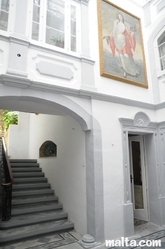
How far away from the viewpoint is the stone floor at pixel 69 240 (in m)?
3.84

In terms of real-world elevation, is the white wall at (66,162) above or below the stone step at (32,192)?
above

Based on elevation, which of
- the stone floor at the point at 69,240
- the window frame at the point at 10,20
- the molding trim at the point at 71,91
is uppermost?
the window frame at the point at 10,20

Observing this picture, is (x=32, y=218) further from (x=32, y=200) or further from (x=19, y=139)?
(x=19, y=139)

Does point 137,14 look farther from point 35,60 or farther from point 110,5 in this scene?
point 35,60

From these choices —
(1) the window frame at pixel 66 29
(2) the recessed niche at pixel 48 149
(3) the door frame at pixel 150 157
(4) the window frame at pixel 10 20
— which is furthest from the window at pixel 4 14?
(2) the recessed niche at pixel 48 149

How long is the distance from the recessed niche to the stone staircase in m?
0.67

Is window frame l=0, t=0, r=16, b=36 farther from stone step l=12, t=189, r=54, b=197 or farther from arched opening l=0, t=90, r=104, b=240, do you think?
stone step l=12, t=189, r=54, b=197

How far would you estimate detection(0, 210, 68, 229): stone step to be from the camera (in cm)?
443

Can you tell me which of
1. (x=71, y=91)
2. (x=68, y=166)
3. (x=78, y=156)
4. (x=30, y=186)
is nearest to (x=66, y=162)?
(x=68, y=166)

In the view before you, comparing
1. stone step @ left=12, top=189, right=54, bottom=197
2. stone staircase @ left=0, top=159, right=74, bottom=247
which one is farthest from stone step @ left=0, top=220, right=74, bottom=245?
stone step @ left=12, top=189, right=54, bottom=197

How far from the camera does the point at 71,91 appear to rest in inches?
167

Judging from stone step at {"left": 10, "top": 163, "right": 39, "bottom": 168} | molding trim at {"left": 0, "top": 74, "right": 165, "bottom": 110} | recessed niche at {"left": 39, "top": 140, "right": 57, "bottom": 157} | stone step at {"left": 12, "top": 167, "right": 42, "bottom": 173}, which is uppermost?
molding trim at {"left": 0, "top": 74, "right": 165, "bottom": 110}

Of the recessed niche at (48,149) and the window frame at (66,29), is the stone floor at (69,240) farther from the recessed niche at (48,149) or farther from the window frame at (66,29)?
the window frame at (66,29)

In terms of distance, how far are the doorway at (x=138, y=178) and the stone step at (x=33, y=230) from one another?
2176 millimetres
